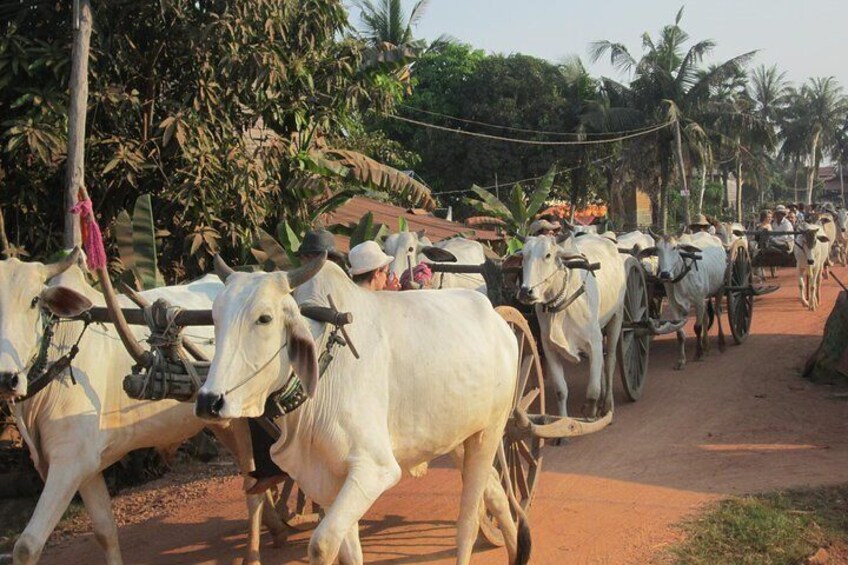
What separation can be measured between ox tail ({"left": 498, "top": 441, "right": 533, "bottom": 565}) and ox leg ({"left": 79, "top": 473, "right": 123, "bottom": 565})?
2.25 m

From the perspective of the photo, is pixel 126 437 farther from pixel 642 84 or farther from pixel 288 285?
pixel 642 84

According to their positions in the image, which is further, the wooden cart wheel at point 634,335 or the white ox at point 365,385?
the wooden cart wheel at point 634,335

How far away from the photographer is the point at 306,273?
386cm

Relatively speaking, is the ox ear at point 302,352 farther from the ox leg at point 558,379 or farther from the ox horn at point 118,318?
the ox leg at point 558,379

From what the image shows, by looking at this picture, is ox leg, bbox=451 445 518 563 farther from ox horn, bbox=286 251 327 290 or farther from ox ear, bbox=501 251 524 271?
ox ear, bbox=501 251 524 271

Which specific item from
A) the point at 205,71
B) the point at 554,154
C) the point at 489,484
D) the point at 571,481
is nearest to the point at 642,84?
the point at 554,154

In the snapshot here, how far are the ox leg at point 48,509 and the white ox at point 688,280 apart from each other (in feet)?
27.5

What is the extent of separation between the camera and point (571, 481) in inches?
298

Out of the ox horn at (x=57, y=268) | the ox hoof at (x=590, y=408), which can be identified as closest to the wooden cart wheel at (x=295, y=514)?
the ox horn at (x=57, y=268)

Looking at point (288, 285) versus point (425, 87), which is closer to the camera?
point (288, 285)

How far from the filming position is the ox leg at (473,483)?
5.01 m

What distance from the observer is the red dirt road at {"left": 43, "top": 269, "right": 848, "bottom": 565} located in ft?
20.5

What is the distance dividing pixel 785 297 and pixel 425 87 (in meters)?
19.6

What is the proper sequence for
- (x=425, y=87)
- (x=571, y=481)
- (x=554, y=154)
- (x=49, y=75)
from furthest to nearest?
(x=425, y=87)
(x=554, y=154)
(x=49, y=75)
(x=571, y=481)
